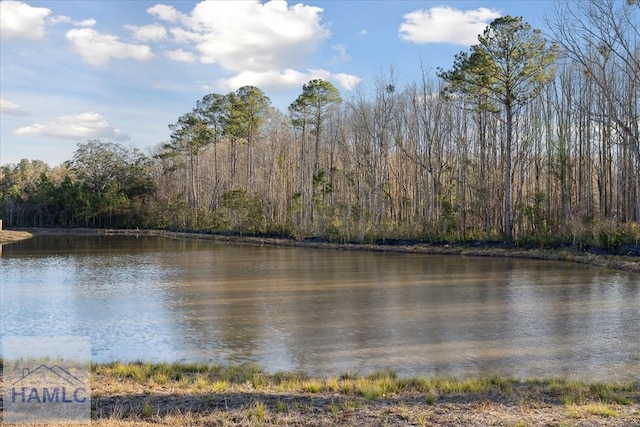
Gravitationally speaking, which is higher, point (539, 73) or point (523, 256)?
point (539, 73)

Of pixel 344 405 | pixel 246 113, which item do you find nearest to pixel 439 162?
pixel 246 113

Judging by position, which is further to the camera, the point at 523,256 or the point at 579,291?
the point at 523,256

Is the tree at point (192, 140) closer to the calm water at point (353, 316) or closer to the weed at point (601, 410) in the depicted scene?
the calm water at point (353, 316)

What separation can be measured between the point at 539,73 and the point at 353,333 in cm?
1944

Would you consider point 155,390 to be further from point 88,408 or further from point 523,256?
point 523,256

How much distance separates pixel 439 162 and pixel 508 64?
25.5 feet

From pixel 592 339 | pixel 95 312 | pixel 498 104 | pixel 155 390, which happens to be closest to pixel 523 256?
pixel 498 104

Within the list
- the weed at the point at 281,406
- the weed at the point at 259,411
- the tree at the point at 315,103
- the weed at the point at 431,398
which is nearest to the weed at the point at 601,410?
the weed at the point at 431,398

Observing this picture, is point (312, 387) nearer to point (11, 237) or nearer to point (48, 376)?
point (48, 376)

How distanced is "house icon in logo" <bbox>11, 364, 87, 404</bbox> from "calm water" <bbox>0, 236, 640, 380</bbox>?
1.22 metres

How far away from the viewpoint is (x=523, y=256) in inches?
826

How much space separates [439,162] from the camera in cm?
3002

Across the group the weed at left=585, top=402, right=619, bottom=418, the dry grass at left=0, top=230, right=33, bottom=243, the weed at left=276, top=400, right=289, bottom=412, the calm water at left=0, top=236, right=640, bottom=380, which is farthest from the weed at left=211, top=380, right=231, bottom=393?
the dry grass at left=0, top=230, right=33, bottom=243

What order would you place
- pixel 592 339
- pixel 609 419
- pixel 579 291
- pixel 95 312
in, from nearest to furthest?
pixel 609 419, pixel 592 339, pixel 95 312, pixel 579 291
